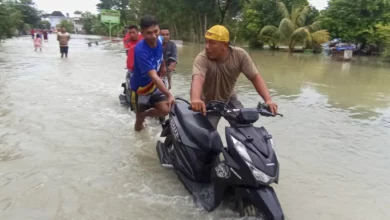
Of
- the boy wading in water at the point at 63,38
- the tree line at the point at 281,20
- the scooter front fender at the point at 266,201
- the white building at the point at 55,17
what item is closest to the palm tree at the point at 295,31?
the tree line at the point at 281,20

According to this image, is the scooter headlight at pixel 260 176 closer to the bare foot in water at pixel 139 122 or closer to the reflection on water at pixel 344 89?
the bare foot in water at pixel 139 122

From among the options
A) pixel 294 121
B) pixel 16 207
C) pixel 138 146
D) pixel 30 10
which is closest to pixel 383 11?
pixel 294 121

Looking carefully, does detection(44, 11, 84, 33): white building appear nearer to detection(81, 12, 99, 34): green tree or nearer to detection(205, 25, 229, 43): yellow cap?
detection(81, 12, 99, 34): green tree

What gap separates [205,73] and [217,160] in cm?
86

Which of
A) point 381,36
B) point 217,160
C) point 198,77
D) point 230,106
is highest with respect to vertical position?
point 381,36

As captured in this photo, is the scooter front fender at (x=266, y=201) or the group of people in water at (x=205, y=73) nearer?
the scooter front fender at (x=266, y=201)

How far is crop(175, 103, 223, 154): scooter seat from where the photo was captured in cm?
335

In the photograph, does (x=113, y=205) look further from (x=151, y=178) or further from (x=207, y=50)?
(x=207, y=50)

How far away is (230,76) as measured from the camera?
3725mm

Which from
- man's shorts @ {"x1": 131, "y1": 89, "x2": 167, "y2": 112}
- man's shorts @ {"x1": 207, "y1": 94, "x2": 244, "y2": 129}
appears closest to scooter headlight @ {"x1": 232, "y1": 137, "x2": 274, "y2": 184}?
man's shorts @ {"x1": 207, "y1": 94, "x2": 244, "y2": 129}

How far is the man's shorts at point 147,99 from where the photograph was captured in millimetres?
5109

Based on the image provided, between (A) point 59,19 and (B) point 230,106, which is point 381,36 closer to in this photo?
(B) point 230,106

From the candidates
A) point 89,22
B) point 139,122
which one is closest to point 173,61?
point 139,122

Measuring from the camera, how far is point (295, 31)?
2798 centimetres
